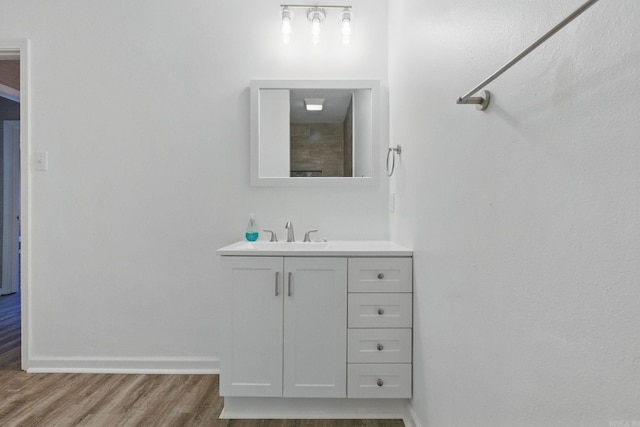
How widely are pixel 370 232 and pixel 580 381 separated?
1.74 metres

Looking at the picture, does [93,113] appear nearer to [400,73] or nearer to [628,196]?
[400,73]

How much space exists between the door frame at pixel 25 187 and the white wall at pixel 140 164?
1.2 inches

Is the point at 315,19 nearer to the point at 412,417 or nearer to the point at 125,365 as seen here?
the point at 412,417

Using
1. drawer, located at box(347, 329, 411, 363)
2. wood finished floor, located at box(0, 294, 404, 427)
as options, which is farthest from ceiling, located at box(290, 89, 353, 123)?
wood finished floor, located at box(0, 294, 404, 427)

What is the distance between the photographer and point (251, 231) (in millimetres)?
2277

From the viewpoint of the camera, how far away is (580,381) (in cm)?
64

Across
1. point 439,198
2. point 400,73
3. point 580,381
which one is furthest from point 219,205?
point 580,381

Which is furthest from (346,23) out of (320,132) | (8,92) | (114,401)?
(8,92)

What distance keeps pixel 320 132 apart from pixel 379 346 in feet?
4.15

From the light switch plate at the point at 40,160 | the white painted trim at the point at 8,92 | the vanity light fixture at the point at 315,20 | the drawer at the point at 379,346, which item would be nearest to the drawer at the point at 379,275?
the drawer at the point at 379,346

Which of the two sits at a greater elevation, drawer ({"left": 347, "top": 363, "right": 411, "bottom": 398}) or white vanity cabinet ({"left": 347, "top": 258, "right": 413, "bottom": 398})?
white vanity cabinet ({"left": 347, "top": 258, "right": 413, "bottom": 398})

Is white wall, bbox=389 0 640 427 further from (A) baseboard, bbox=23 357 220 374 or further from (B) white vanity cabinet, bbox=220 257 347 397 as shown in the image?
(A) baseboard, bbox=23 357 220 374

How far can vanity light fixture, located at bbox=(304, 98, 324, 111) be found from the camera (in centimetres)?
232

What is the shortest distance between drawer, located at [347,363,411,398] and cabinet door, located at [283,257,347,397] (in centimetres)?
5
